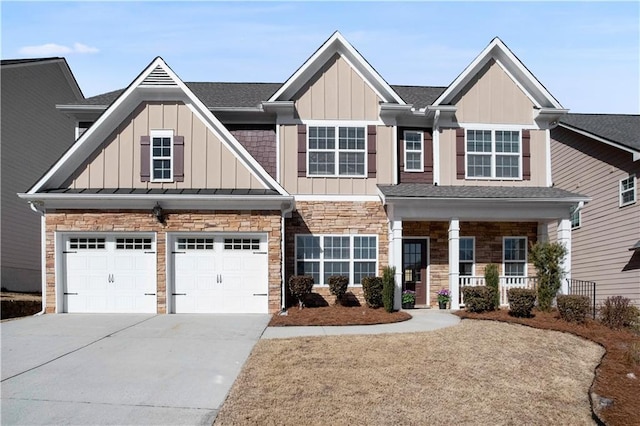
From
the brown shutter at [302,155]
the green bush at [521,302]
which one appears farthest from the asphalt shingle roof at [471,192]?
the green bush at [521,302]

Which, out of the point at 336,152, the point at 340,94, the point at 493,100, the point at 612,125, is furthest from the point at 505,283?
the point at 612,125

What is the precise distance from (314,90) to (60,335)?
1011 centimetres

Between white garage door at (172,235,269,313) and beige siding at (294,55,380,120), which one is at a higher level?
beige siding at (294,55,380,120)

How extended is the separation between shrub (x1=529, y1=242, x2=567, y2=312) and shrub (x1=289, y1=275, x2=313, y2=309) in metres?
6.32

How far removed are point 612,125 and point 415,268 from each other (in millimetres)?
9766

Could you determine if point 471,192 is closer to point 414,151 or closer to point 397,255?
point 414,151

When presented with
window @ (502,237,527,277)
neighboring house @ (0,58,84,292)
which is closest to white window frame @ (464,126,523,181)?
window @ (502,237,527,277)

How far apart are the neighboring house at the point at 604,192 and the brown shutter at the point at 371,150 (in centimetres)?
701

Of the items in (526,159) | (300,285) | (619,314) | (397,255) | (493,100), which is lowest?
(619,314)

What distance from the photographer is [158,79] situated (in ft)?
52.1

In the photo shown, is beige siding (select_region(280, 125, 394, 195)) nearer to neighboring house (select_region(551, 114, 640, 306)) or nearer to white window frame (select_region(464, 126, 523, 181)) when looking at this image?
white window frame (select_region(464, 126, 523, 181))

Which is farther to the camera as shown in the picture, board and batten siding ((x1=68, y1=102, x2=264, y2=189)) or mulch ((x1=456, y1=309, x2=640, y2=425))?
board and batten siding ((x1=68, y1=102, x2=264, y2=189))

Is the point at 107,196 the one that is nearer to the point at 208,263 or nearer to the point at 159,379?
the point at 208,263

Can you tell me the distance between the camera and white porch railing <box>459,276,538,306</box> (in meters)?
17.2
